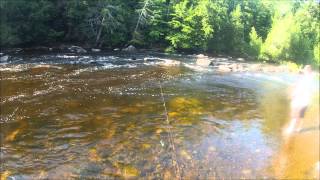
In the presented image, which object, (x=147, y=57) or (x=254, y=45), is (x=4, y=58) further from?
(x=254, y=45)

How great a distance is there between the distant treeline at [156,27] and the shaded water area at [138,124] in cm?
957

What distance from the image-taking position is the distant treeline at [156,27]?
30.0 m

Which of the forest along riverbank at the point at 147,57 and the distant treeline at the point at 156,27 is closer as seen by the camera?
the forest along riverbank at the point at 147,57

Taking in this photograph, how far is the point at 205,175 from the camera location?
8.18 metres

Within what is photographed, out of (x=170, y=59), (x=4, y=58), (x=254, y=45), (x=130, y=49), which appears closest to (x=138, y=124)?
(x=4, y=58)

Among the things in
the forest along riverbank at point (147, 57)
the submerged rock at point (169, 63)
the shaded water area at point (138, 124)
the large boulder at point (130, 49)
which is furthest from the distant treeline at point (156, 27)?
the shaded water area at point (138, 124)

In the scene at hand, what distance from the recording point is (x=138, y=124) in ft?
39.1

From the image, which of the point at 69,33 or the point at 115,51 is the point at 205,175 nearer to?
the point at 115,51

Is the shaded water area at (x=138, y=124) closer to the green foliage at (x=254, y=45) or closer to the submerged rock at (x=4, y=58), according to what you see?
the submerged rock at (x=4, y=58)

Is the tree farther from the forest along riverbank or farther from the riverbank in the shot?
the forest along riverbank

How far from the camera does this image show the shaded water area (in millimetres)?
8617

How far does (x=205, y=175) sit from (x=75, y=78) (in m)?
12.3

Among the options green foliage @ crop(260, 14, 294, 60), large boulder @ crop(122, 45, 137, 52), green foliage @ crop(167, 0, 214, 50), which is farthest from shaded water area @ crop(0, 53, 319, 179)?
green foliage @ crop(167, 0, 214, 50)

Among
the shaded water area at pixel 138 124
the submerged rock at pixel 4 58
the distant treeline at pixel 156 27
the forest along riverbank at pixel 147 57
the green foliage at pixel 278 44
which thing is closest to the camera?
the shaded water area at pixel 138 124
